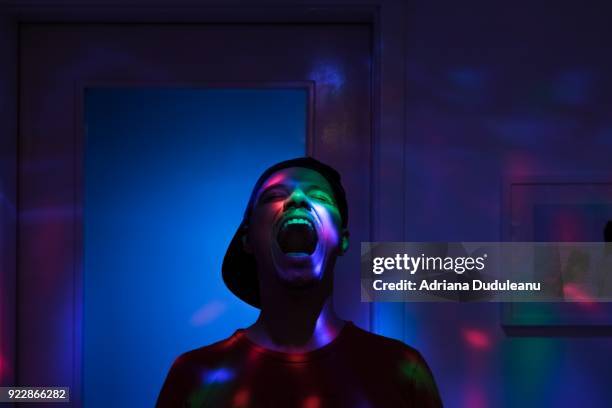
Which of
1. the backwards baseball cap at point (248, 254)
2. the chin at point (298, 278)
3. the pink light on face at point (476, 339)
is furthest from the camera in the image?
the pink light on face at point (476, 339)

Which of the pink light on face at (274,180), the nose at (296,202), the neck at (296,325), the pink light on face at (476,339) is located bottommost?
the pink light on face at (476,339)

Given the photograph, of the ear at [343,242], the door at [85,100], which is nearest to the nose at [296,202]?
the ear at [343,242]

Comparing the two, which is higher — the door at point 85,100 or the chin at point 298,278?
the door at point 85,100

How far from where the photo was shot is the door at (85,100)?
1.49m

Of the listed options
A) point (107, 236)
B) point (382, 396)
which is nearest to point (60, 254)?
point (107, 236)

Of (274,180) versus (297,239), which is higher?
(274,180)

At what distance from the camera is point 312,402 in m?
0.97

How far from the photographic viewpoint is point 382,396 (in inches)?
39.0

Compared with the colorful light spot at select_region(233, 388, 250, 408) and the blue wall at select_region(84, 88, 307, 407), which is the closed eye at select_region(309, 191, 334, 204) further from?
the blue wall at select_region(84, 88, 307, 407)

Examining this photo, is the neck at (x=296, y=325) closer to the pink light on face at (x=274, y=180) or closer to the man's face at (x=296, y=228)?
the man's face at (x=296, y=228)

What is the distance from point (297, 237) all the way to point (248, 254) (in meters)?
0.19

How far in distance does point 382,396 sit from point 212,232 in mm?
709

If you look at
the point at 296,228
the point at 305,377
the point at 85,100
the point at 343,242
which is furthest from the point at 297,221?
→ the point at 85,100

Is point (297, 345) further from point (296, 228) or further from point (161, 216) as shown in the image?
point (161, 216)
